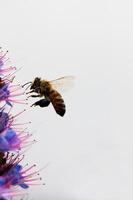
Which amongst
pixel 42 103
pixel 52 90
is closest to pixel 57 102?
pixel 52 90

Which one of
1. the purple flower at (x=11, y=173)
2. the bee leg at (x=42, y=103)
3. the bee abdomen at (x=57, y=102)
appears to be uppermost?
the bee abdomen at (x=57, y=102)

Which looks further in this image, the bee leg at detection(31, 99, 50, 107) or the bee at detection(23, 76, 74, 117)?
the bee at detection(23, 76, 74, 117)

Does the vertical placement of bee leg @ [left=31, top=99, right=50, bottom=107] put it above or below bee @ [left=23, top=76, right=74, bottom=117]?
below

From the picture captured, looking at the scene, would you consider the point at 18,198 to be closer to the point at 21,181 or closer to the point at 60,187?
the point at 21,181

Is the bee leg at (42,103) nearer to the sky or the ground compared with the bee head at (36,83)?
nearer to the ground

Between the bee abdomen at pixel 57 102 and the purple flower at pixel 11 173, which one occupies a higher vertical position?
the bee abdomen at pixel 57 102

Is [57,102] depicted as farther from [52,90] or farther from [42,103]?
[42,103]

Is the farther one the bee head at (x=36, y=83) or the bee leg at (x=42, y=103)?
the bee head at (x=36, y=83)

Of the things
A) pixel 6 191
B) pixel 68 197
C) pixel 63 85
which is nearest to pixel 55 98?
pixel 63 85
